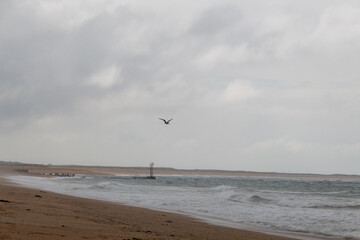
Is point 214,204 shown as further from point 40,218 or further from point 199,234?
point 40,218

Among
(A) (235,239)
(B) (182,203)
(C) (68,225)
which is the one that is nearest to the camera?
(C) (68,225)

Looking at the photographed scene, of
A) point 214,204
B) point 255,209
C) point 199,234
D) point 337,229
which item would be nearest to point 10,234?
point 199,234

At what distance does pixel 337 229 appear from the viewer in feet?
55.9

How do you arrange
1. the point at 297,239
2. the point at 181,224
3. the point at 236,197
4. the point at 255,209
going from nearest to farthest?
the point at 297,239 < the point at 181,224 < the point at 255,209 < the point at 236,197

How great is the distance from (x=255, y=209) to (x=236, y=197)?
785cm

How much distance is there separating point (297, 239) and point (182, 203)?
12.7 metres

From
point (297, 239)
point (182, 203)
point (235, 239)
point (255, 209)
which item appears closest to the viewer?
point (235, 239)

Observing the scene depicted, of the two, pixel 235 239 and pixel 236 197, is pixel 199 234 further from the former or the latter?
pixel 236 197

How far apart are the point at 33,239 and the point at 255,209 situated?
17.4m

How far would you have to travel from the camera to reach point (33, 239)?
7867 mm

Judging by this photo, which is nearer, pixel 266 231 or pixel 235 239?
pixel 235 239

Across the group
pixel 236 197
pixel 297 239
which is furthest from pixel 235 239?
pixel 236 197

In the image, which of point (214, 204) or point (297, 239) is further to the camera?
point (214, 204)

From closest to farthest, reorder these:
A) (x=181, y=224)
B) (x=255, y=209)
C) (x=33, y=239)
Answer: (x=33, y=239)
(x=181, y=224)
(x=255, y=209)
